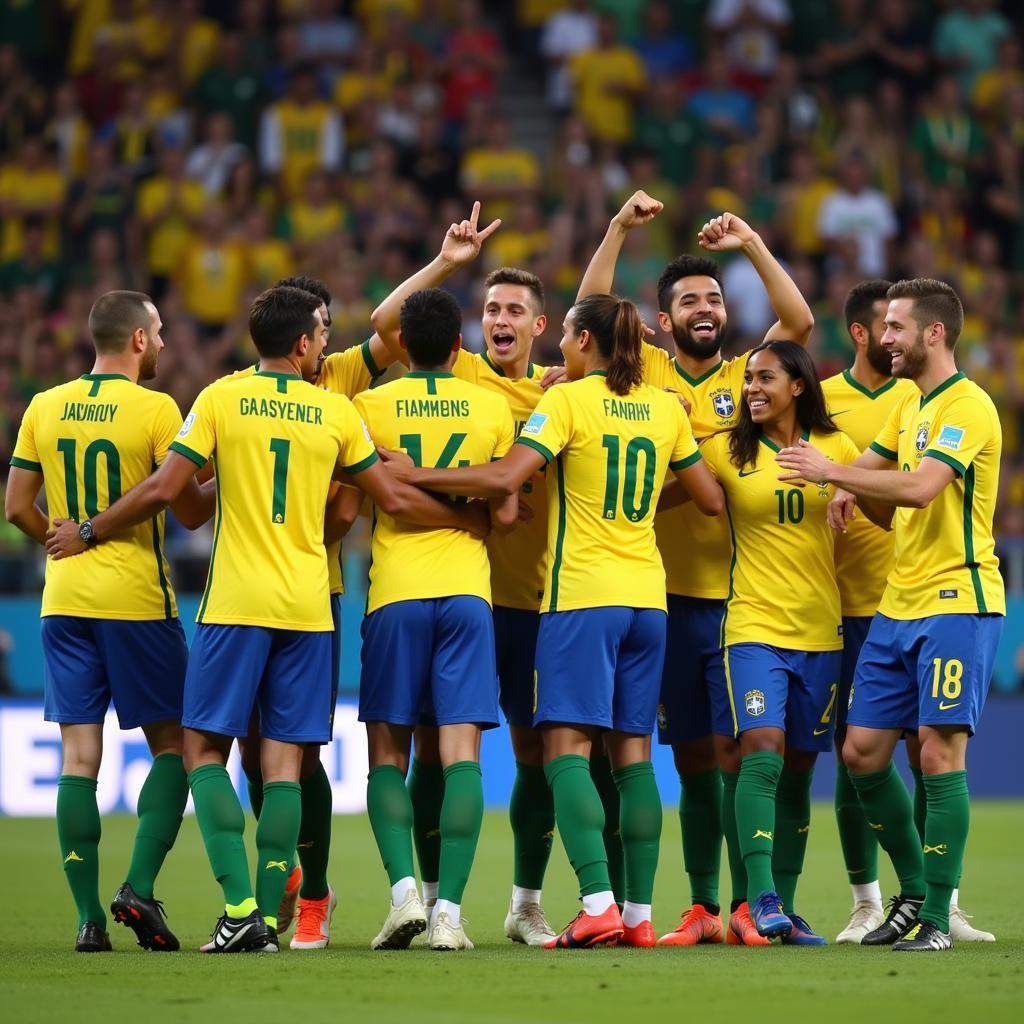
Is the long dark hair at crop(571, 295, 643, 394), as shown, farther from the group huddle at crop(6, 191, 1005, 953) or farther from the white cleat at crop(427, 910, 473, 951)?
the white cleat at crop(427, 910, 473, 951)

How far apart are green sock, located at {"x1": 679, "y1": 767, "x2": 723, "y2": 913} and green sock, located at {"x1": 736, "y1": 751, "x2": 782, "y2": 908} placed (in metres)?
0.45

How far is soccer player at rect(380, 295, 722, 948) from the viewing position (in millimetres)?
7574

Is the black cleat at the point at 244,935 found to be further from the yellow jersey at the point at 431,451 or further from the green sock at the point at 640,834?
the green sock at the point at 640,834

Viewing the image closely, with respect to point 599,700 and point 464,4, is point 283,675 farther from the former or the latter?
point 464,4

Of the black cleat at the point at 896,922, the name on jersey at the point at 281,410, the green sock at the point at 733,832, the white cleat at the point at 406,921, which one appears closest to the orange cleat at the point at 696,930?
the green sock at the point at 733,832

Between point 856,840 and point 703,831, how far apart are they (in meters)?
0.70

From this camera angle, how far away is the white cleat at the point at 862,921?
798 cm

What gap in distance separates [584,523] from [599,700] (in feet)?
2.39

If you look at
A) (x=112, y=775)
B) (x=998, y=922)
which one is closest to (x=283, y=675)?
(x=998, y=922)

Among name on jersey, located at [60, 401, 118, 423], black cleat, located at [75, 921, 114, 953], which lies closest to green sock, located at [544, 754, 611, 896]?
black cleat, located at [75, 921, 114, 953]

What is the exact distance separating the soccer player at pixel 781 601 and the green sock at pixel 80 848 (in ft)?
8.58

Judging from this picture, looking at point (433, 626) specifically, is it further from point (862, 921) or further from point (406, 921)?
point (862, 921)

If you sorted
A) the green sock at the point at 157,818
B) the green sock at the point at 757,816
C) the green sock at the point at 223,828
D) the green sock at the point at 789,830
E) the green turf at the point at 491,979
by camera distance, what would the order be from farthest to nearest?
the green sock at the point at 789,830 → the green sock at the point at 757,816 → the green sock at the point at 157,818 → the green sock at the point at 223,828 → the green turf at the point at 491,979

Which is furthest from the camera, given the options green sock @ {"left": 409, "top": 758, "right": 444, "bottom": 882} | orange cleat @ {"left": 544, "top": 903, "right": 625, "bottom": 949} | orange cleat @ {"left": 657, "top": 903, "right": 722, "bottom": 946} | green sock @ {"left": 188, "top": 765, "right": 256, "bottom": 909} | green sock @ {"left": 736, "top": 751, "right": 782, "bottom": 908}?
green sock @ {"left": 409, "top": 758, "right": 444, "bottom": 882}
